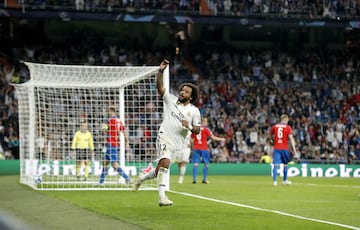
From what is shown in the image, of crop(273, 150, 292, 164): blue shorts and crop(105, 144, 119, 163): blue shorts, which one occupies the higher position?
crop(105, 144, 119, 163): blue shorts

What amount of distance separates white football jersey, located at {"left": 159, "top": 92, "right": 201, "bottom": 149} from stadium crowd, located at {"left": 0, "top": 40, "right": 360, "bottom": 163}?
71.2 feet

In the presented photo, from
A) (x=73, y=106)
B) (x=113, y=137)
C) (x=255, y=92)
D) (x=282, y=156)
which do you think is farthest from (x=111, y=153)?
(x=255, y=92)

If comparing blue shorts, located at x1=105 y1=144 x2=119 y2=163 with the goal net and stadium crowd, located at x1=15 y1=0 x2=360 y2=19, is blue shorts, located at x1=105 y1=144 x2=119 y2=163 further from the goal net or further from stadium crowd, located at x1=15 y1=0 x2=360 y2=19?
stadium crowd, located at x1=15 y1=0 x2=360 y2=19

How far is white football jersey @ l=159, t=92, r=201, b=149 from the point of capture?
1221 cm

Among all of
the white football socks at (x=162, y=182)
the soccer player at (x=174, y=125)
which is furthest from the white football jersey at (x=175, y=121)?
the white football socks at (x=162, y=182)

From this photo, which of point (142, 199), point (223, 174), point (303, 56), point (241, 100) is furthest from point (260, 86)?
point (142, 199)

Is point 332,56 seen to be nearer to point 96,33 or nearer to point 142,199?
point 96,33

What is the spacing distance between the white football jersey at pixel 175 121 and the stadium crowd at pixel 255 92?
21689 millimetres

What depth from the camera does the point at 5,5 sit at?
3797 centimetres

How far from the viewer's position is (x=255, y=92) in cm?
4050

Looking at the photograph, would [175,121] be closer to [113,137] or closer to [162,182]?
[162,182]

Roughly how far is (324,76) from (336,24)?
10.5 ft

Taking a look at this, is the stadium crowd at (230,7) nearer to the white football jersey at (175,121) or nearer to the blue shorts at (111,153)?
the blue shorts at (111,153)

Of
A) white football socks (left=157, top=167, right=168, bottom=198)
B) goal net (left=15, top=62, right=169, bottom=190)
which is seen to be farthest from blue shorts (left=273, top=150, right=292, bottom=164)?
white football socks (left=157, top=167, right=168, bottom=198)
